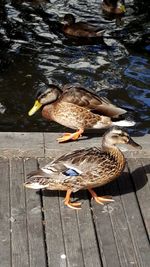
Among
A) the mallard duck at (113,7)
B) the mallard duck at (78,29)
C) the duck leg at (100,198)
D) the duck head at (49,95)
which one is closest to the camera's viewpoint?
the duck leg at (100,198)

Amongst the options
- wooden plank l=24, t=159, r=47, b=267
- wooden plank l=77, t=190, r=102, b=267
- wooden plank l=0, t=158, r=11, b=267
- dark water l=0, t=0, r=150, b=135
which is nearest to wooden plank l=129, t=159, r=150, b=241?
wooden plank l=77, t=190, r=102, b=267

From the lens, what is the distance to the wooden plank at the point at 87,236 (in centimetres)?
473

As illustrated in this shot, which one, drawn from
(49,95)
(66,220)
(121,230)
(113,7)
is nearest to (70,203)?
(66,220)

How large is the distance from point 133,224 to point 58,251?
2.25ft

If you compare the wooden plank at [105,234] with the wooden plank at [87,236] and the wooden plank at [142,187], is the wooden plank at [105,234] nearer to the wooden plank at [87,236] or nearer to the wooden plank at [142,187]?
the wooden plank at [87,236]

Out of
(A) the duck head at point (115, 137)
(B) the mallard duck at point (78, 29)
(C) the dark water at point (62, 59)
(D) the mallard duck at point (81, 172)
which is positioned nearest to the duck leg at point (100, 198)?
(D) the mallard duck at point (81, 172)

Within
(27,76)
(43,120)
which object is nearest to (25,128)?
(43,120)

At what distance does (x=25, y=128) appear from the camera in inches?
341

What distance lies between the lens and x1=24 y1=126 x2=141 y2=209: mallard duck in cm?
529

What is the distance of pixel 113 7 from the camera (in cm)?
1290

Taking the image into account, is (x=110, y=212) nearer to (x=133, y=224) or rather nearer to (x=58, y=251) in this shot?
(x=133, y=224)

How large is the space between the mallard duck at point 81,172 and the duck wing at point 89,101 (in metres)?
1.61

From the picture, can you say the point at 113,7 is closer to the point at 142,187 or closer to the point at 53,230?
the point at 142,187

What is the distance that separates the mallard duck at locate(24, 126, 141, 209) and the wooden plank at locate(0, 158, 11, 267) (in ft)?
0.72
